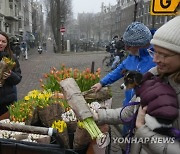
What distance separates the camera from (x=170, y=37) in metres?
1.45

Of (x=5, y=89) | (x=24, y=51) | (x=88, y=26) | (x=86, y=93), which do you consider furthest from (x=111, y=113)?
(x=88, y=26)

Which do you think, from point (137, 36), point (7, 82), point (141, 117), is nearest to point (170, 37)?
point (141, 117)

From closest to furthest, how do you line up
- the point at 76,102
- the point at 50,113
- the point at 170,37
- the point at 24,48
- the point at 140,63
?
1. the point at 170,37
2. the point at 76,102
3. the point at 50,113
4. the point at 140,63
5. the point at 24,48

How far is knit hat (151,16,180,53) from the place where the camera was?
56.4 inches

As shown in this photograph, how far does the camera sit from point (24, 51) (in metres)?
21.0

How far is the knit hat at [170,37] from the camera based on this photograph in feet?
4.70

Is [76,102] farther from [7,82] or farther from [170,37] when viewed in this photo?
[7,82]

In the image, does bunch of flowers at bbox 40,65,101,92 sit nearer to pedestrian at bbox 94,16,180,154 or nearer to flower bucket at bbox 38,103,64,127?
flower bucket at bbox 38,103,64,127

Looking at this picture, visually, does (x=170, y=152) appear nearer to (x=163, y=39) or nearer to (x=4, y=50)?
(x=163, y=39)

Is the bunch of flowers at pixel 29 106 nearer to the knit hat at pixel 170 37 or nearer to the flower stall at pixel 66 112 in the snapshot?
the flower stall at pixel 66 112

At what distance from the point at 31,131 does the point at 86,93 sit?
911mm

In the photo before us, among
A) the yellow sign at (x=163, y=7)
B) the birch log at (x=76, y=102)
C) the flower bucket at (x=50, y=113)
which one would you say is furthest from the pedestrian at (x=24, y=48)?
the birch log at (x=76, y=102)

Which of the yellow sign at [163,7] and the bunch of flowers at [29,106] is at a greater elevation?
the yellow sign at [163,7]

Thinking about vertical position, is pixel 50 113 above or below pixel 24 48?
above
